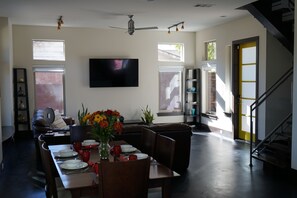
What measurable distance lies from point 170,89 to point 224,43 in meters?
2.47

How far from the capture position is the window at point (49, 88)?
9.52 metres

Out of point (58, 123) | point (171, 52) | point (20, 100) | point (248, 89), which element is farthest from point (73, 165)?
point (171, 52)

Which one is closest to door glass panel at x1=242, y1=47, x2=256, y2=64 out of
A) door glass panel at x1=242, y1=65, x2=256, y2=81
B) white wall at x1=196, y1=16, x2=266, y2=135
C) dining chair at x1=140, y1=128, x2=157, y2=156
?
door glass panel at x1=242, y1=65, x2=256, y2=81

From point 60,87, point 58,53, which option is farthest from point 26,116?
point 58,53

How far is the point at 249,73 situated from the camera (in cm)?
822

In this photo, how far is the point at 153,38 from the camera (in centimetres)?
1042

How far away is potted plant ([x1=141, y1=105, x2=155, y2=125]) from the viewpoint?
1010cm

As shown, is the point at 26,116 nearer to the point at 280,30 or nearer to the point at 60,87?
the point at 60,87

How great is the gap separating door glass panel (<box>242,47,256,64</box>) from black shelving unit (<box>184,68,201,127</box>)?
7.27ft

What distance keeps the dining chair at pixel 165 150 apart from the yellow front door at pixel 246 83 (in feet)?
16.2

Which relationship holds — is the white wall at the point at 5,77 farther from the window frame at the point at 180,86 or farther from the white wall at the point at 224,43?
the white wall at the point at 224,43

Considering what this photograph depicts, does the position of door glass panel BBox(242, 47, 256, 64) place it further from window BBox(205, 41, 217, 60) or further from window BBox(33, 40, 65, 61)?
window BBox(33, 40, 65, 61)

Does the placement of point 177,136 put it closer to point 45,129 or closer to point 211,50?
point 45,129

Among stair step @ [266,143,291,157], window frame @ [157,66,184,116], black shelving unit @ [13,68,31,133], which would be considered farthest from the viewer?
window frame @ [157,66,184,116]
